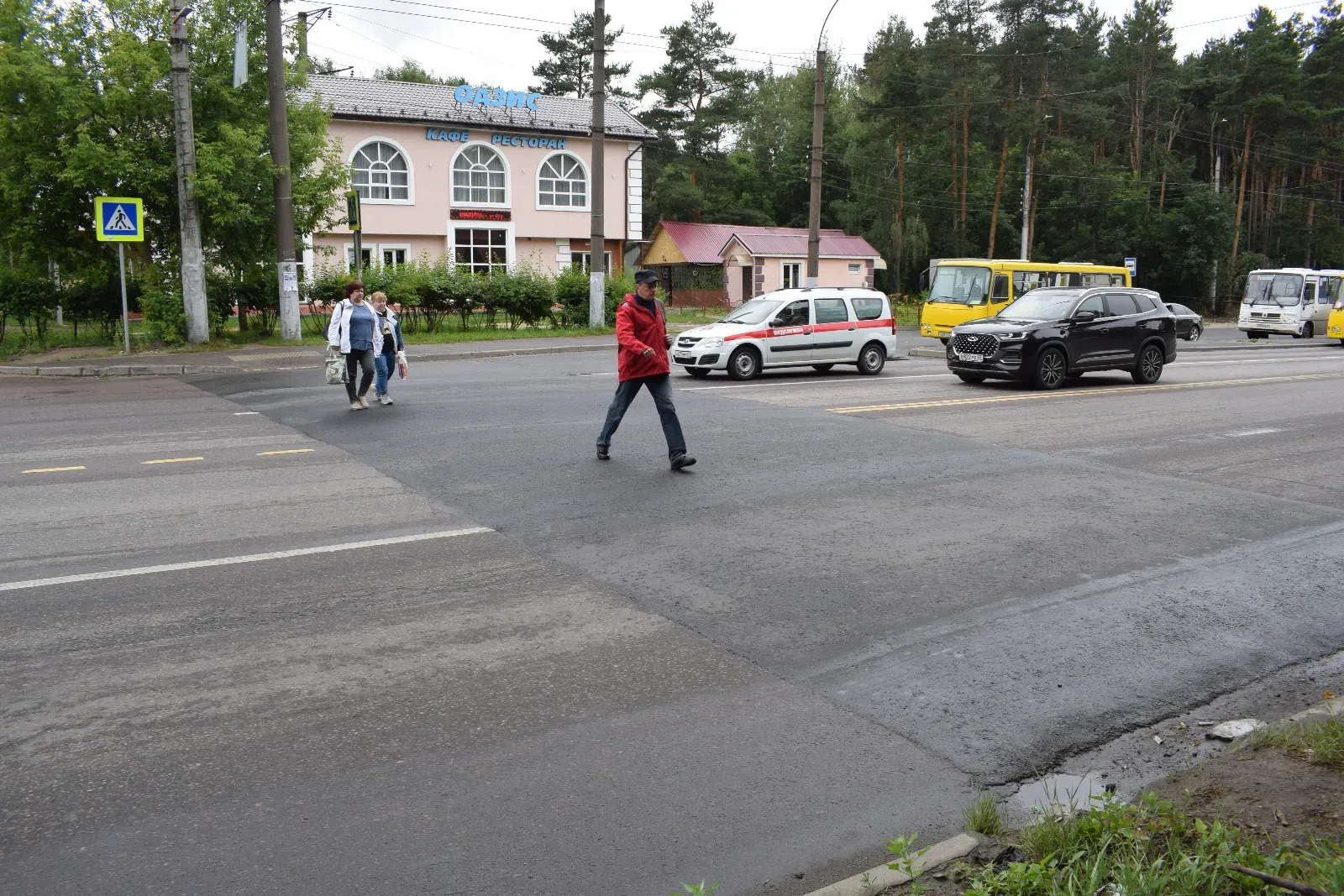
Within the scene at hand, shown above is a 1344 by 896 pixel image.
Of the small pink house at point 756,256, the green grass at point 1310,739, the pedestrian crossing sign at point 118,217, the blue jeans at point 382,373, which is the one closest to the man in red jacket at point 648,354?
the blue jeans at point 382,373

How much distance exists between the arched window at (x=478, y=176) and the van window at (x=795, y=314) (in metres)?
29.4

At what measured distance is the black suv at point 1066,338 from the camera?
17.8m

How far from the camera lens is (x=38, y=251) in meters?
23.7

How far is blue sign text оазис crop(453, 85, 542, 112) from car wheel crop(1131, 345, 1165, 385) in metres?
33.3

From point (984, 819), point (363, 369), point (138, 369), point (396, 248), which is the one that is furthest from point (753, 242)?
point (984, 819)

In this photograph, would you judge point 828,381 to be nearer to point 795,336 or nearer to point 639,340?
point 795,336

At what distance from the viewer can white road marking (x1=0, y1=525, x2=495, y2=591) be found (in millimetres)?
6336

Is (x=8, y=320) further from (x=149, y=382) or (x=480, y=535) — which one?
(x=480, y=535)

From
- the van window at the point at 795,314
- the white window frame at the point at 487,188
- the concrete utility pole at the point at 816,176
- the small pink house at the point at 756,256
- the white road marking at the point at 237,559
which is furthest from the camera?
the small pink house at the point at 756,256

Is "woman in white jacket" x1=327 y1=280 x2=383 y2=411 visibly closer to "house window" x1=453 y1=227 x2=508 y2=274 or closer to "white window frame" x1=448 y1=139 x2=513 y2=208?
"house window" x1=453 y1=227 x2=508 y2=274

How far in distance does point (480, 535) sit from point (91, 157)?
64.1 feet

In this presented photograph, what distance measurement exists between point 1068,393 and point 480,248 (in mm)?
33873

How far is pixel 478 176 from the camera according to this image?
151 ft

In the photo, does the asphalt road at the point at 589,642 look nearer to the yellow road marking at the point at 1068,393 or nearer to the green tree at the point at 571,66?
the yellow road marking at the point at 1068,393
